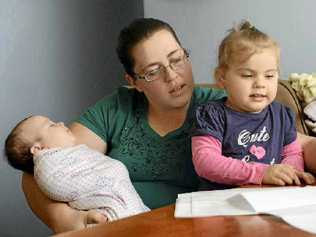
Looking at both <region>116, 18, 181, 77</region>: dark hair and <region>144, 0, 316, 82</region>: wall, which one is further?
<region>144, 0, 316, 82</region>: wall

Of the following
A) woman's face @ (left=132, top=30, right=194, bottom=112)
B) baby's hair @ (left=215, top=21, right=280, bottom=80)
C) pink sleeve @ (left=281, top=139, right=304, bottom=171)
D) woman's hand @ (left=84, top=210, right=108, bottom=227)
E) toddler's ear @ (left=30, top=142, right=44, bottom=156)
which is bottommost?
woman's hand @ (left=84, top=210, right=108, bottom=227)

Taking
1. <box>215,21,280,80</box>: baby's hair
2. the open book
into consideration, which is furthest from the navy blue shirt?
the open book

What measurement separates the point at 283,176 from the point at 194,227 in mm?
380

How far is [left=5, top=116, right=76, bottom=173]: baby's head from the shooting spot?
61.9 inches

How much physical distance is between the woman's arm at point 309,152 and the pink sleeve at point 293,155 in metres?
0.01

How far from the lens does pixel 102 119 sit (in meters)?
1.78

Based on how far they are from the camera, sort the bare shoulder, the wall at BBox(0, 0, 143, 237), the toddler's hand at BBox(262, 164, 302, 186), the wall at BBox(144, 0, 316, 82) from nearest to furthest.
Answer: the toddler's hand at BBox(262, 164, 302, 186), the bare shoulder, the wall at BBox(144, 0, 316, 82), the wall at BBox(0, 0, 143, 237)

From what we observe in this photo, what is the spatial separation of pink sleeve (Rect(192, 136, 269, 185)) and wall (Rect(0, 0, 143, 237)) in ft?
3.92

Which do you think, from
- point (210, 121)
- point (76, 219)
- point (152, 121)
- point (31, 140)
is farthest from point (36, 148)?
point (210, 121)

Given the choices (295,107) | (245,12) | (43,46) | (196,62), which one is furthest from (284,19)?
(43,46)

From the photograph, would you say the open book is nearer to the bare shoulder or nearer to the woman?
the woman

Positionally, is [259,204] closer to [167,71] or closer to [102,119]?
[167,71]

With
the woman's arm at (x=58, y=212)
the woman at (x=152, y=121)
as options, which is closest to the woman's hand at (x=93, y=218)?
the woman's arm at (x=58, y=212)

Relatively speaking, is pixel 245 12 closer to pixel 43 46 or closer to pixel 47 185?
pixel 43 46
